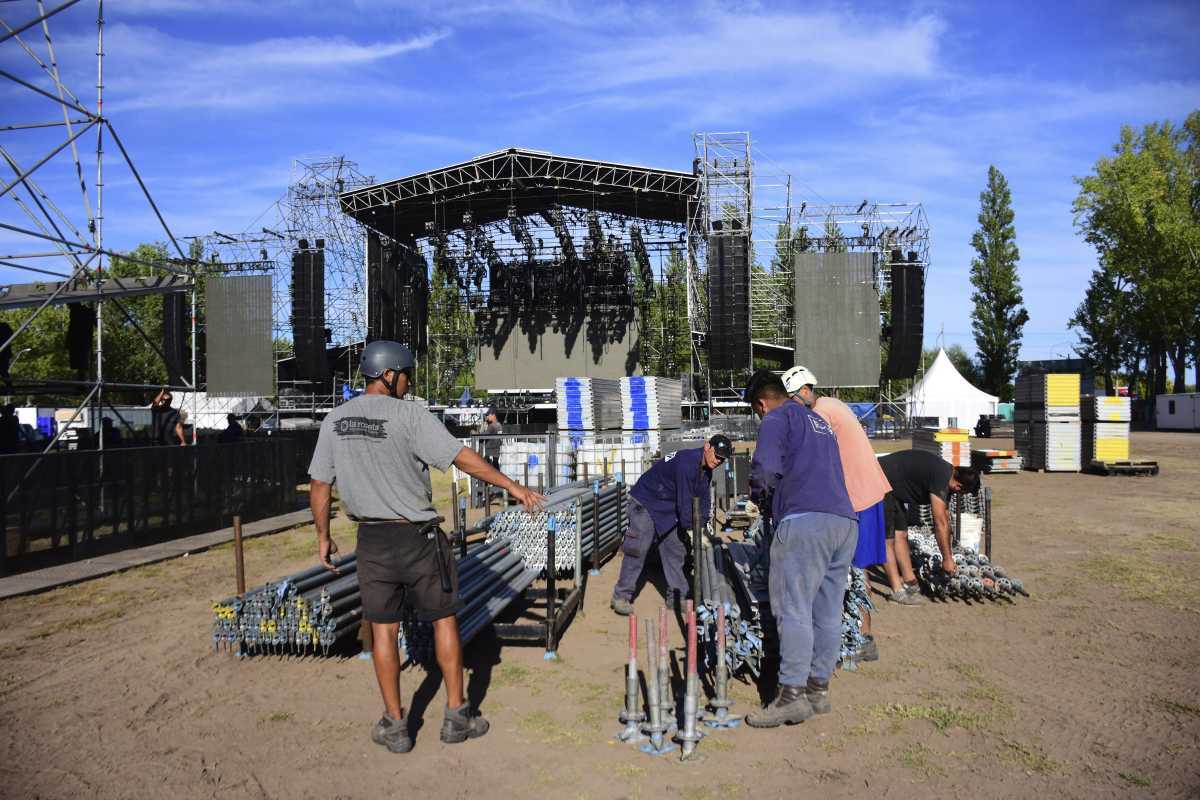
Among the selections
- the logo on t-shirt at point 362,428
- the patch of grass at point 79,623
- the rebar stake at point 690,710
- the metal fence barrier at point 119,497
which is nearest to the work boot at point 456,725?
the rebar stake at point 690,710

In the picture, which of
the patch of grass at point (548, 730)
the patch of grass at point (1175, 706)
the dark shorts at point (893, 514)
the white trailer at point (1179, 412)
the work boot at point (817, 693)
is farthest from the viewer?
the white trailer at point (1179, 412)

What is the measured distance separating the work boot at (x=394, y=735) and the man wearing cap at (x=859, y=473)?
3147 mm

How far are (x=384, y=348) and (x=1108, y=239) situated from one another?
53.2 metres

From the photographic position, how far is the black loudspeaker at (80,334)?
58.6 feet

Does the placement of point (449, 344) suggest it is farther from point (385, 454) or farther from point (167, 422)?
point (385, 454)

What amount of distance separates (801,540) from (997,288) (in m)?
59.1

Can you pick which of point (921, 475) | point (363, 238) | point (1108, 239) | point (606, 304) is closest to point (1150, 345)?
point (1108, 239)

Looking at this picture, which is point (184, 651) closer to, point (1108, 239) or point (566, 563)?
point (566, 563)

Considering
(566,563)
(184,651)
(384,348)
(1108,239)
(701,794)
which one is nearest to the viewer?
(701,794)

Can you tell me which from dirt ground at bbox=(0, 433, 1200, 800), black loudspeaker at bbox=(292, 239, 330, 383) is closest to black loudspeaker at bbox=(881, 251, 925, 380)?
black loudspeaker at bbox=(292, 239, 330, 383)

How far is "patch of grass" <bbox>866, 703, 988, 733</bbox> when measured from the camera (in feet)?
15.0

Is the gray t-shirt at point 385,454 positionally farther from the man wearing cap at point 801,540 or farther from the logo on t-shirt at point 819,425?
the logo on t-shirt at point 819,425

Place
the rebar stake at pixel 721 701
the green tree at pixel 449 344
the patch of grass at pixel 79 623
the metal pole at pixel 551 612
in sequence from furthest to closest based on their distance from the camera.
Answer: the green tree at pixel 449 344
the patch of grass at pixel 79 623
the metal pole at pixel 551 612
the rebar stake at pixel 721 701

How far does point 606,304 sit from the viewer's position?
3931 centimetres
